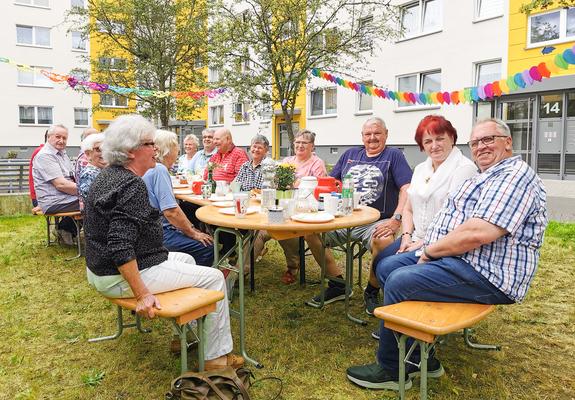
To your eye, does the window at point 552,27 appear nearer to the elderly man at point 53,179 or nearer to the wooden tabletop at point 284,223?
the wooden tabletop at point 284,223

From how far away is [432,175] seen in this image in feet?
10.1

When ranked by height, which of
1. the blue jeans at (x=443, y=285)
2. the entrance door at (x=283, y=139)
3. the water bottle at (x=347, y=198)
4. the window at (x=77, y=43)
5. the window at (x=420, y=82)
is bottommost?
the blue jeans at (x=443, y=285)

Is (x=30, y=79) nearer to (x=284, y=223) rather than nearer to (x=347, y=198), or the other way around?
(x=347, y=198)

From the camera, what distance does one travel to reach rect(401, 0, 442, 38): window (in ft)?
51.7

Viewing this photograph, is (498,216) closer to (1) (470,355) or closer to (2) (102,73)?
(1) (470,355)

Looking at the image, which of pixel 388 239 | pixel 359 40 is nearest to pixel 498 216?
pixel 388 239

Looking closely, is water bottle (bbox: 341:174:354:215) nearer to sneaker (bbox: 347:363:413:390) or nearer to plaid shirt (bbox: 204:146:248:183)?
sneaker (bbox: 347:363:413:390)

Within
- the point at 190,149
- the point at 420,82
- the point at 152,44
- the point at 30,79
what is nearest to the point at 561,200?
the point at 420,82

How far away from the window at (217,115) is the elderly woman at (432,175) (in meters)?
24.9

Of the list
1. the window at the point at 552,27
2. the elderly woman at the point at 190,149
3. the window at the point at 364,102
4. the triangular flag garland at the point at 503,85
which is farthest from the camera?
the window at the point at 364,102

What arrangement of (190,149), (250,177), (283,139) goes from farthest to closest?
(283,139) < (190,149) < (250,177)

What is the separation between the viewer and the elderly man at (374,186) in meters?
3.79

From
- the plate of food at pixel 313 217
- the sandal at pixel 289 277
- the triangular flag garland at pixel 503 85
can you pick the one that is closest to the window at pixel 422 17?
the triangular flag garland at pixel 503 85

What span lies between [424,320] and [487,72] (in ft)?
47.3
